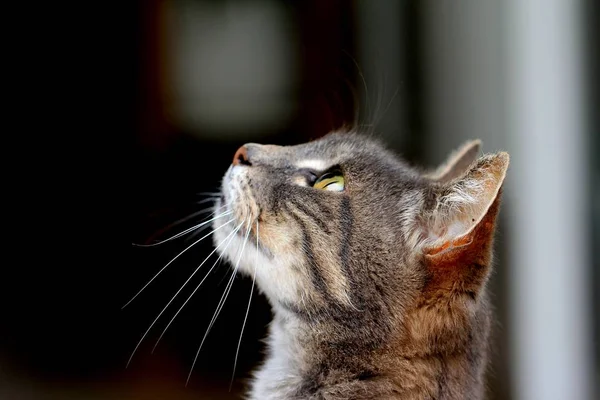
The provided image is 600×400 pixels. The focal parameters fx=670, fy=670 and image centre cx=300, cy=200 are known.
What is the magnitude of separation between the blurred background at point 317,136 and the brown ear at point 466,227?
573 millimetres

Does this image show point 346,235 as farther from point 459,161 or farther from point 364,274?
point 459,161

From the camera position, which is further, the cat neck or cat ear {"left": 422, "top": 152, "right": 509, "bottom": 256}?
the cat neck

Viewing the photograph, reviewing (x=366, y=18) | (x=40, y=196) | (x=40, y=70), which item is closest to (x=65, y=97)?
(x=40, y=70)

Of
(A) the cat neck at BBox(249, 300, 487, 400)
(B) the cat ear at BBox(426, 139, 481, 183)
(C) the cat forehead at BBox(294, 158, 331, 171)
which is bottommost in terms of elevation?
(A) the cat neck at BBox(249, 300, 487, 400)

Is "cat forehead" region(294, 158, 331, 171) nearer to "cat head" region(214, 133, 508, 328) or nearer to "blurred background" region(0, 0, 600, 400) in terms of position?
"cat head" region(214, 133, 508, 328)

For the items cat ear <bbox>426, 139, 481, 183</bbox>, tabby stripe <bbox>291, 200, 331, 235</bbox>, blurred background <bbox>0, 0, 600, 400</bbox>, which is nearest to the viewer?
tabby stripe <bbox>291, 200, 331, 235</bbox>

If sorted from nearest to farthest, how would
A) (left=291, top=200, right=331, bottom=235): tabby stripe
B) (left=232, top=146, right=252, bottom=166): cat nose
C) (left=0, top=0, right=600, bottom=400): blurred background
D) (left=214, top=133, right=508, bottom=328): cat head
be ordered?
(left=214, top=133, right=508, bottom=328): cat head < (left=291, top=200, right=331, bottom=235): tabby stripe < (left=232, top=146, right=252, bottom=166): cat nose < (left=0, top=0, right=600, bottom=400): blurred background

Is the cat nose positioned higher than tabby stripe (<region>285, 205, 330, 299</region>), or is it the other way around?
the cat nose

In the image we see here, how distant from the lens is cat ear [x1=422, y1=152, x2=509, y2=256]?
1.12 meters

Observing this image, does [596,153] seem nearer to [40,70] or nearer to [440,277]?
[440,277]

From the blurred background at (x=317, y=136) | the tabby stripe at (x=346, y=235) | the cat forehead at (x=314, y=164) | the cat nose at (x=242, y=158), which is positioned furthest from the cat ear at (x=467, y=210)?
the blurred background at (x=317, y=136)

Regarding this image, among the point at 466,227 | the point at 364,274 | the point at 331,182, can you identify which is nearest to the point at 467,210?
the point at 466,227

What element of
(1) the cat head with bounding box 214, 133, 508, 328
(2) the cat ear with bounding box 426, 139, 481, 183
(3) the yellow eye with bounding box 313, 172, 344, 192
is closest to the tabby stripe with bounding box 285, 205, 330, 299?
(1) the cat head with bounding box 214, 133, 508, 328

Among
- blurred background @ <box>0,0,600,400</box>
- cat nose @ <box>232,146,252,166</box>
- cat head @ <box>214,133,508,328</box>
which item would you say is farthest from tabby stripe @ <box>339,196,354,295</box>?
blurred background @ <box>0,0,600,400</box>
